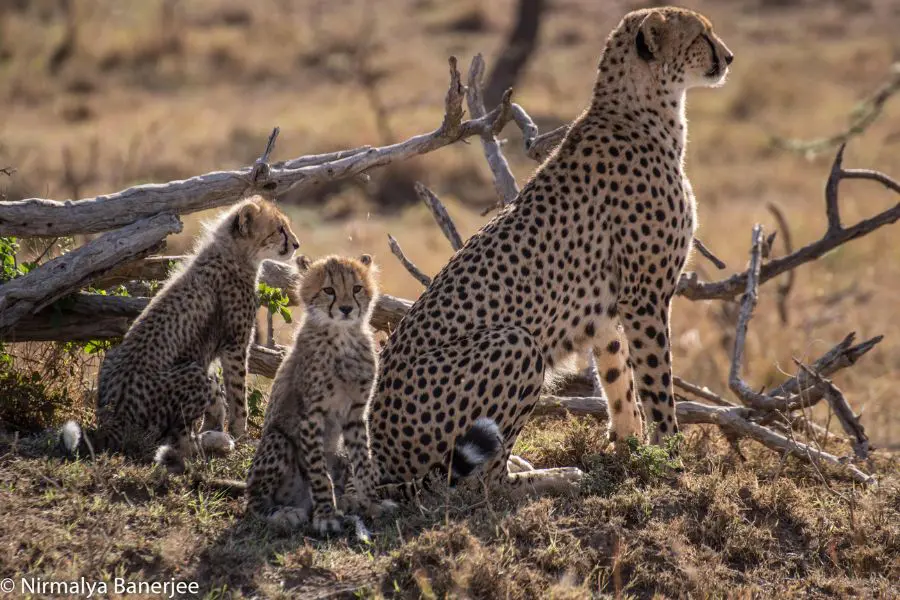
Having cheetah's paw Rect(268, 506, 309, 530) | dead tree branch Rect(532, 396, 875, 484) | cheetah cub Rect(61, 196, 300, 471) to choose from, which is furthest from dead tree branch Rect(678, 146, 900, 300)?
cheetah's paw Rect(268, 506, 309, 530)

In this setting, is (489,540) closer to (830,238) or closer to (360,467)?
(360,467)

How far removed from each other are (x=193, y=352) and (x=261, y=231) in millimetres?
611

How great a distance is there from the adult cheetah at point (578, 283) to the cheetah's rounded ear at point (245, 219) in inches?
36.9

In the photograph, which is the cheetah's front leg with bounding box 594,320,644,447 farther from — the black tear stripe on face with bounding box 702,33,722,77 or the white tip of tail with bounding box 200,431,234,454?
the white tip of tail with bounding box 200,431,234,454

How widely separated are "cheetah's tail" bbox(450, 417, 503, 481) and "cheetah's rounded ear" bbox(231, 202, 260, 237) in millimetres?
1518

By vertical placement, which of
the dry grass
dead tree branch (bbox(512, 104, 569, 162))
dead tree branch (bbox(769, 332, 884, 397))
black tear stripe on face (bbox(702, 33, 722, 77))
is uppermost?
black tear stripe on face (bbox(702, 33, 722, 77))

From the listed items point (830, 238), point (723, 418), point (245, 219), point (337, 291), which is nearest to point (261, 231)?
point (245, 219)

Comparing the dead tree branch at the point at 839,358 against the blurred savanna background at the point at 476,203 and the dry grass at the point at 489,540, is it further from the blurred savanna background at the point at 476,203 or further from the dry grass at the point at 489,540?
the dry grass at the point at 489,540

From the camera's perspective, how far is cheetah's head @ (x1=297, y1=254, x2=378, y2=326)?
3.95 metres

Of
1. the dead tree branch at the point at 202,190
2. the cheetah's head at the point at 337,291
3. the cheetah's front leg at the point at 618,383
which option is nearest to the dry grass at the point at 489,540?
the cheetah's front leg at the point at 618,383

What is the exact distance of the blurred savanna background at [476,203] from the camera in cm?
355

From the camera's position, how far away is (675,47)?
4602 millimetres

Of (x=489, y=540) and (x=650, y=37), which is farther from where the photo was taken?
(x=650, y=37)

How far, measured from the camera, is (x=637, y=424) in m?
4.68
